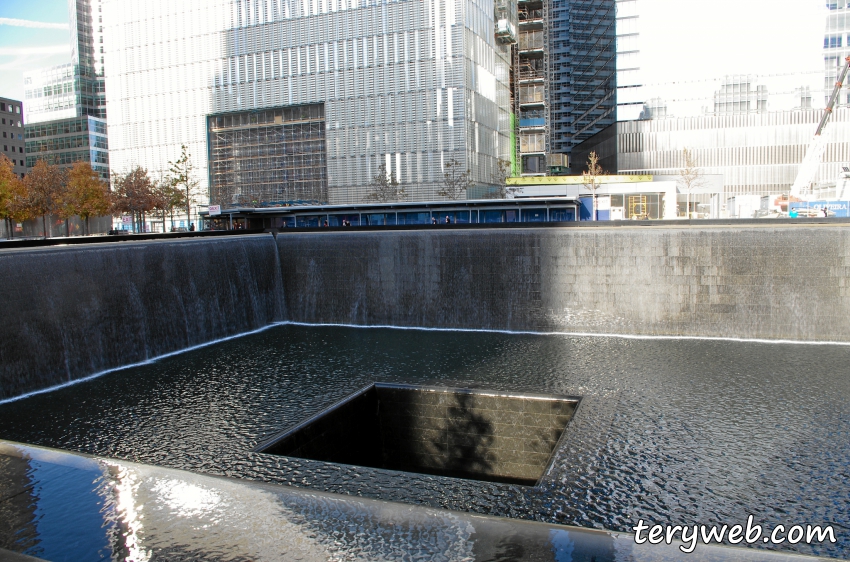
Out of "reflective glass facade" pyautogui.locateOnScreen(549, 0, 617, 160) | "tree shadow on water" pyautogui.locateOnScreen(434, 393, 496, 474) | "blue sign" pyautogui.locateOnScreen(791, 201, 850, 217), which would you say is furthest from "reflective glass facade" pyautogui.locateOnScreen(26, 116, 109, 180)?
"tree shadow on water" pyautogui.locateOnScreen(434, 393, 496, 474)

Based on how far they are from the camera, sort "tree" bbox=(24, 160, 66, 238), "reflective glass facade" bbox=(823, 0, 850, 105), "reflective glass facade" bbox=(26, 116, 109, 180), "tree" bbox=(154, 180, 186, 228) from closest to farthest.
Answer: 1. "tree" bbox=(24, 160, 66, 238)
2. "tree" bbox=(154, 180, 186, 228)
3. "reflective glass facade" bbox=(823, 0, 850, 105)
4. "reflective glass facade" bbox=(26, 116, 109, 180)

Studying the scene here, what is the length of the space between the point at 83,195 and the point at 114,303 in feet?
139

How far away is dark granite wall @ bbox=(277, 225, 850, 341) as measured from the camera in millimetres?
16984

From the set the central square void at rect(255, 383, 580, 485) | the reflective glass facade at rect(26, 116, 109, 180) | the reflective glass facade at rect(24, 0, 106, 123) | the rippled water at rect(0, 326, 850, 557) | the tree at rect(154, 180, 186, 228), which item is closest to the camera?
the rippled water at rect(0, 326, 850, 557)

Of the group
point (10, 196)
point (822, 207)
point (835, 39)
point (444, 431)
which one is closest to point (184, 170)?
point (10, 196)

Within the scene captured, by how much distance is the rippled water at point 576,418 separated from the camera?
25.0 ft

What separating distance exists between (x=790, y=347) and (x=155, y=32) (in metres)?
69.9

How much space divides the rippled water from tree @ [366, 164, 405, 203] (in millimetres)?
41703

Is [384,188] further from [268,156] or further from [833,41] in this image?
[833,41]

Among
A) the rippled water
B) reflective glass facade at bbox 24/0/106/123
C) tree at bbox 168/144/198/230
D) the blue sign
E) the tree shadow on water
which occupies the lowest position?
the tree shadow on water

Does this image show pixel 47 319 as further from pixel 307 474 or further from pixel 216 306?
pixel 307 474

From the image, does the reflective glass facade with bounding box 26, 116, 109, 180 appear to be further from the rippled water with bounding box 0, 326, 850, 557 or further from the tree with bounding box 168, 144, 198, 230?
the rippled water with bounding box 0, 326, 850, 557

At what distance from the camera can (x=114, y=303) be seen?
15773 mm

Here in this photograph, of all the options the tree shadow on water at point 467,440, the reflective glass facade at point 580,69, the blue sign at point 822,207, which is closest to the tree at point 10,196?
the tree shadow on water at point 467,440
